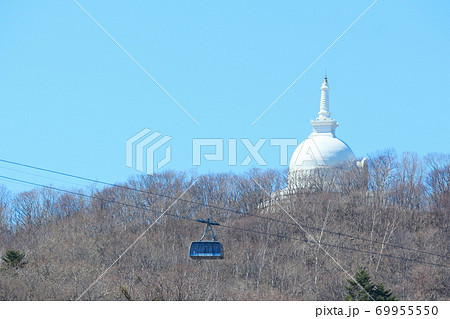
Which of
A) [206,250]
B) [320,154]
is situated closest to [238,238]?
[320,154]

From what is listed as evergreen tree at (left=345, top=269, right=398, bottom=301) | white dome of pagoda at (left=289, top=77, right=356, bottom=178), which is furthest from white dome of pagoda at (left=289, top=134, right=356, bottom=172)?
evergreen tree at (left=345, top=269, right=398, bottom=301)

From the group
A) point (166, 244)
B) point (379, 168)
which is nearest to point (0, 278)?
point (166, 244)

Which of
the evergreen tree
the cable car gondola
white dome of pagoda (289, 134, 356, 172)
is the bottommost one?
the evergreen tree

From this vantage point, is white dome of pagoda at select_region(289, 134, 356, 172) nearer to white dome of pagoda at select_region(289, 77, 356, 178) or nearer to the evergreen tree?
white dome of pagoda at select_region(289, 77, 356, 178)

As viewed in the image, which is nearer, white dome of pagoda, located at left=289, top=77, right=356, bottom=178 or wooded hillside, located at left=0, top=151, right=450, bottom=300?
wooded hillside, located at left=0, top=151, right=450, bottom=300

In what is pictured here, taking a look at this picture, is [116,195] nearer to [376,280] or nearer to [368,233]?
[368,233]

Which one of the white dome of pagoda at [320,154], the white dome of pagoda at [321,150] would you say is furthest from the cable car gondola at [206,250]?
the white dome of pagoda at [320,154]

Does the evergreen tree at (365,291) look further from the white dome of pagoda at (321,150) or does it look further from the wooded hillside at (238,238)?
the white dome of pagoda at (321,150)

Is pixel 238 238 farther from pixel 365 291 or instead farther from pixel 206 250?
pixel 206 250
